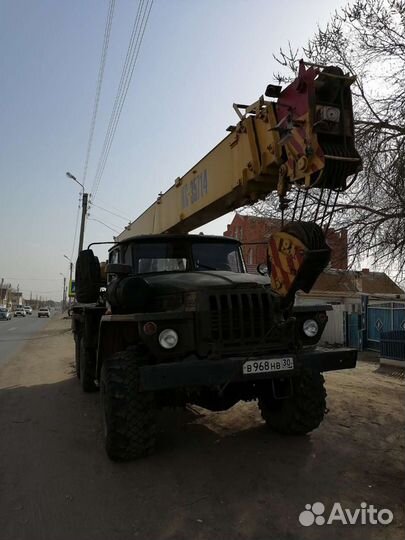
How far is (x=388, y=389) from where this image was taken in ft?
28.0

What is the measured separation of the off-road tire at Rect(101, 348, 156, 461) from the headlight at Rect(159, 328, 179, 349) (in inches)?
16.8

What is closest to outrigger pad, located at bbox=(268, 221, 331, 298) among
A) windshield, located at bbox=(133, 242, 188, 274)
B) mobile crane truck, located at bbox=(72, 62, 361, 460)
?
mobile crane truck, located at bbox=(72, 62, 361, 460)

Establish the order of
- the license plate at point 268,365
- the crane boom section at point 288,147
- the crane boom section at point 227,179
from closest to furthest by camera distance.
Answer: the crane boom section at point 288,147 < the license plate at point 268,365 < the crane boom section at point 227,179

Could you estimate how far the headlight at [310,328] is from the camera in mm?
4902

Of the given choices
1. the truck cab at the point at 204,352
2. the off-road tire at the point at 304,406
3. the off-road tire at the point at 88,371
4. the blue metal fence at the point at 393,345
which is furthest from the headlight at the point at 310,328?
the blue metal fence at the point at 393,345

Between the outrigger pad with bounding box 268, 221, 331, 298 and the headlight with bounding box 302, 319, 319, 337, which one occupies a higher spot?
the outrigger pad with bounding box 268, 221, 331, 298

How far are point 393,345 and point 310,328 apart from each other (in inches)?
342

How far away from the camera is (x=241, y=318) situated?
14.5ft

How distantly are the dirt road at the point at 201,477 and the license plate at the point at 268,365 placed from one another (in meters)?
0.95

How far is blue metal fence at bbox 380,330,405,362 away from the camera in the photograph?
40.1 ft

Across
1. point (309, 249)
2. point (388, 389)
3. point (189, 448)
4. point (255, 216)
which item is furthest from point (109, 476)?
point (255, 216)

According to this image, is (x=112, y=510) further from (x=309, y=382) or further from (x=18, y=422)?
(x=18, y=422)

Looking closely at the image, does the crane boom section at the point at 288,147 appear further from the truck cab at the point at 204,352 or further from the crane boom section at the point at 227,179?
the truck cab at the point at 204,352

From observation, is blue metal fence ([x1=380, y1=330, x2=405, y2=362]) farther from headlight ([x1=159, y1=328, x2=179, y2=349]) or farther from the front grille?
headlight ([x1=159, y1=328, x2=179, y2=349])
